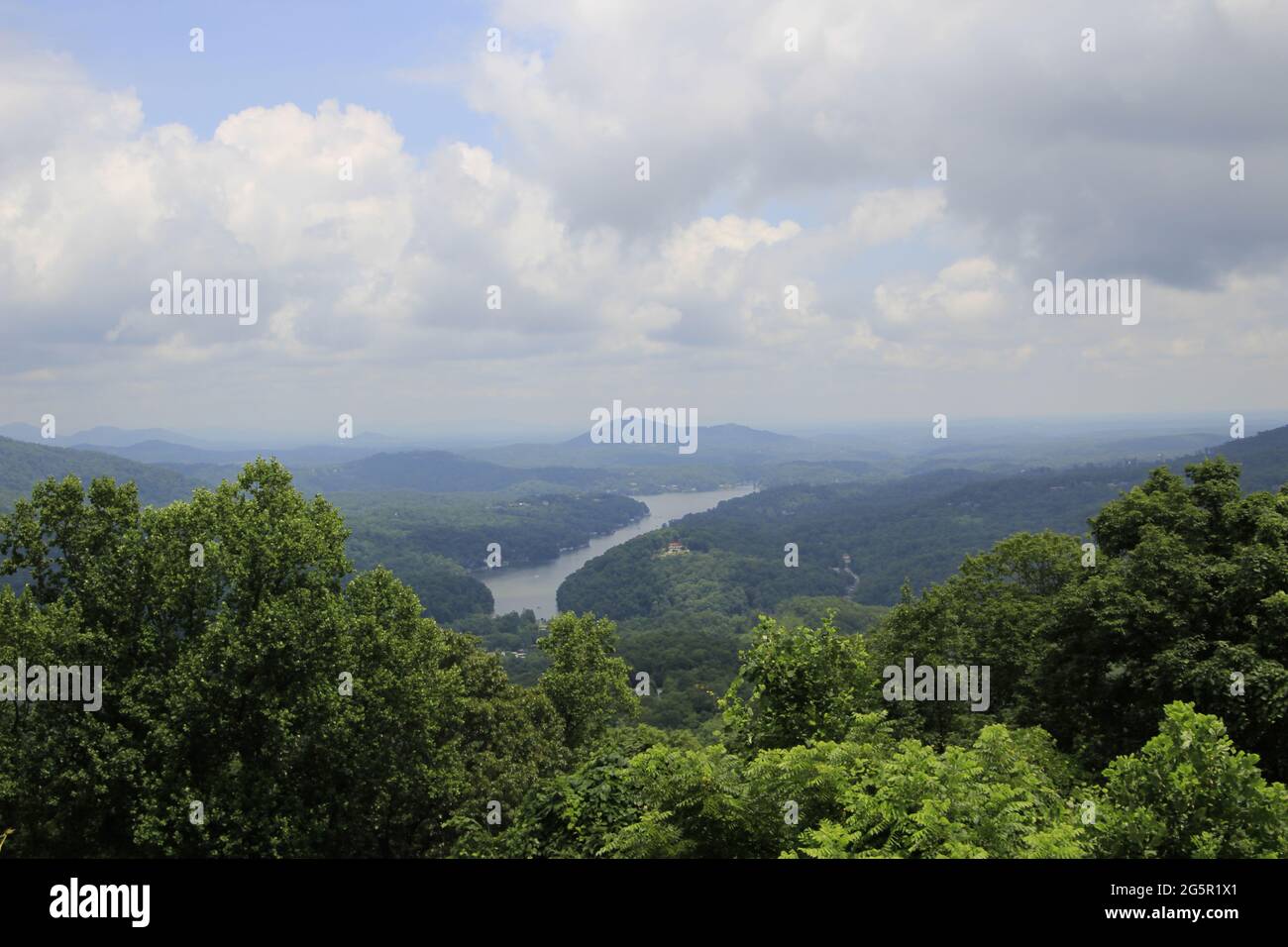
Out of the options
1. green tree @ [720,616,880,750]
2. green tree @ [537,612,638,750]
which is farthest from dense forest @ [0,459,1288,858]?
green tree @ [537,612,638,750]

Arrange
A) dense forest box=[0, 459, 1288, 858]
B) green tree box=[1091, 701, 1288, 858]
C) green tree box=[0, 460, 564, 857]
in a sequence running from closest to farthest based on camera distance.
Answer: green tree box=[1091, 701, 1288, 858] → dense forest box=[0, 459, 1288, 858] → green tree box=[0, 460, 564, 857]

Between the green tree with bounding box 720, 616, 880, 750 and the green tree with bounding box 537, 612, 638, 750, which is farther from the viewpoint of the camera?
the green tree with bounding box 537, 612, 638, 750

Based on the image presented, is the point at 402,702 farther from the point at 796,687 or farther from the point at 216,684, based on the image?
the point at 796,687

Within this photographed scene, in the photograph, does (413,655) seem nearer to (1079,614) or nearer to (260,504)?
(260,504)

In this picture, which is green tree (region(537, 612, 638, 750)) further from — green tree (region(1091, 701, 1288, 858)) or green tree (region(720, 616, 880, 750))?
green tree (region(1091, 701, 1288, 858))

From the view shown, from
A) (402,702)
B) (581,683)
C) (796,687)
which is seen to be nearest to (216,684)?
(402,702)

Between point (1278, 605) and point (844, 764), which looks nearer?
point (844, 764)

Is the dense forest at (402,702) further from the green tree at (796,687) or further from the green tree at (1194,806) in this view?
the green tree at (1194,806)

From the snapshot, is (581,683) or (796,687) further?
(581,683)
